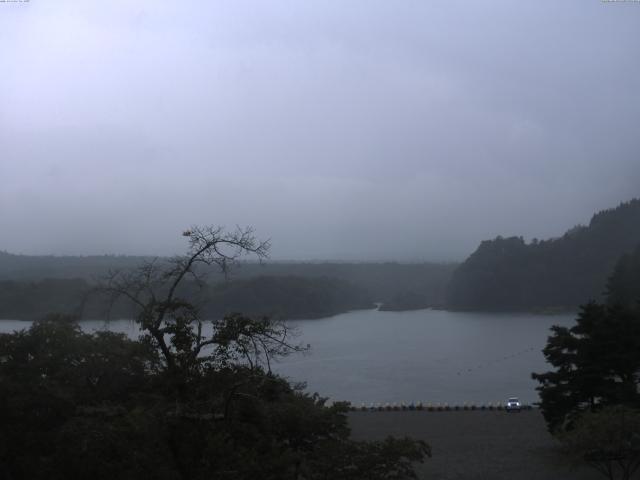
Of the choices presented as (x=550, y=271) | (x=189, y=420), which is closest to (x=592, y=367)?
(x=189, y=420)

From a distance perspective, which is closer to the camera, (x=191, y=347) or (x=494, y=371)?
(x=191, y=347)

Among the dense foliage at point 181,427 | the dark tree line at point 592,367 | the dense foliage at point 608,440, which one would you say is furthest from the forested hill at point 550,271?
the dense foliage at point 181,427

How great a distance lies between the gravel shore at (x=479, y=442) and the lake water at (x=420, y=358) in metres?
2.85

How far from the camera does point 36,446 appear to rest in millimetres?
4270

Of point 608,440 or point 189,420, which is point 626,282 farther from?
point 189,420

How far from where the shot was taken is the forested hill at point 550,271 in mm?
41000

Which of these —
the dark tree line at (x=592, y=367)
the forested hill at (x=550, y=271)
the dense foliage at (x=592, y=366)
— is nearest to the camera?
the dark tree line at (x=592, y=367)

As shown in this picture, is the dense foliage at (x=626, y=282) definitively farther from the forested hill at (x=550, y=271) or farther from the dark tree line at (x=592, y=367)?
the forested hill at (x=550, y=271)

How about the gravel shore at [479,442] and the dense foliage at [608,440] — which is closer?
the dense foliage at [608,440]

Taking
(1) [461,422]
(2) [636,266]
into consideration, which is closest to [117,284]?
(1) [461,422]

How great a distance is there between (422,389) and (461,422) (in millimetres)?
6842

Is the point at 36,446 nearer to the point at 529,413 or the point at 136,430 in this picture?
the point at 136,430

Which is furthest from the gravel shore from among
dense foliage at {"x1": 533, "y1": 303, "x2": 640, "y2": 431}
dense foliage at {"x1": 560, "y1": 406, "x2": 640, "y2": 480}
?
dense foliage at {"x1": 533, "y1": 303, "x2": 640, "y2": 431}

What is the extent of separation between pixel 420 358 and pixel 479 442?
582 inches
